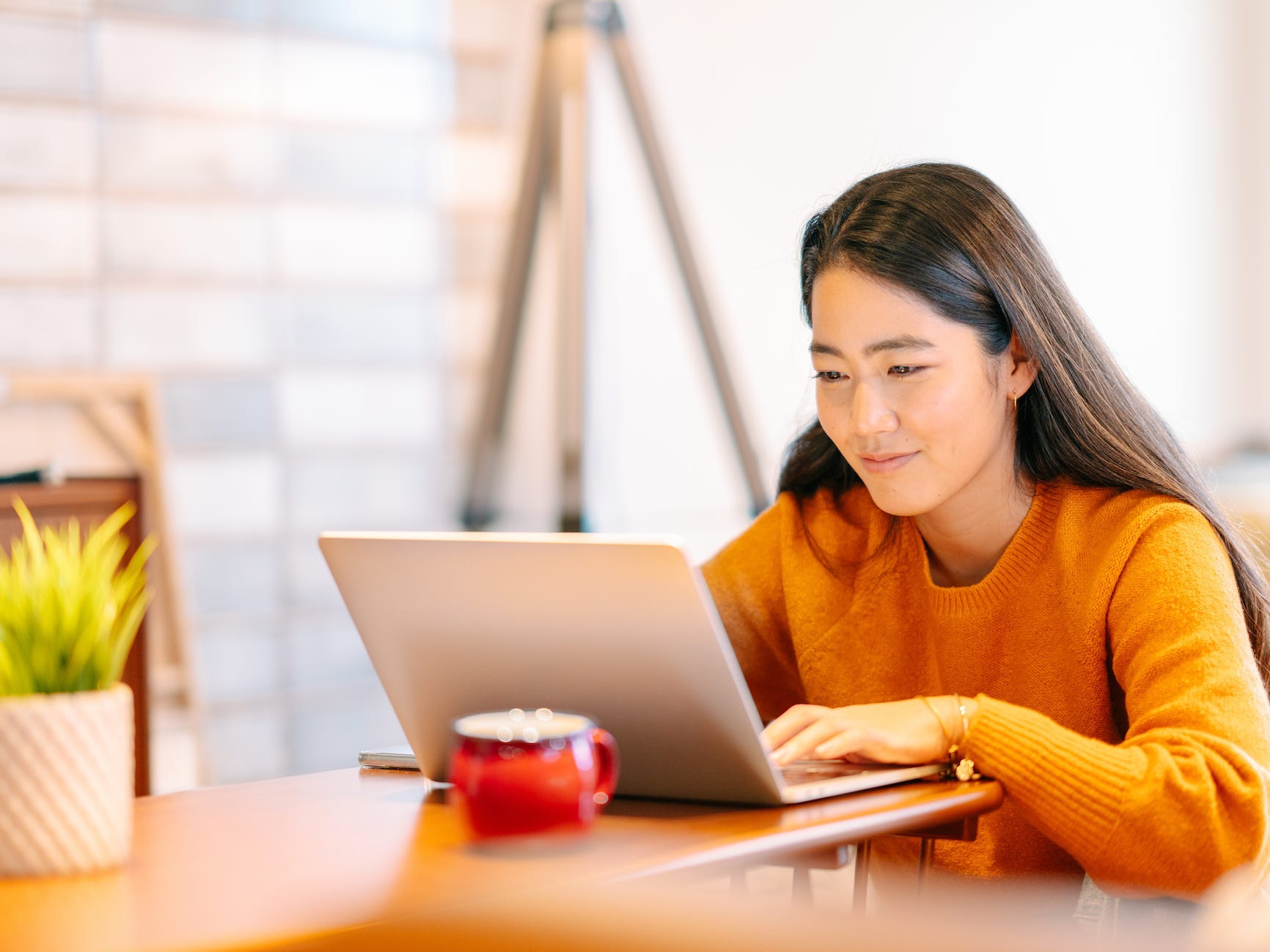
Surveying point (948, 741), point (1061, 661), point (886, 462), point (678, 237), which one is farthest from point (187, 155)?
point (948, 741)

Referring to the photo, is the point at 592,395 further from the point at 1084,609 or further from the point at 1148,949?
the point at 1148,949

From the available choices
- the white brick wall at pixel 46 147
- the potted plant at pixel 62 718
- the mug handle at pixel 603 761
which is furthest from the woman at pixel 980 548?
the white brick wall at pixel 46 147

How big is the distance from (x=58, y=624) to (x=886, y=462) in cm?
83

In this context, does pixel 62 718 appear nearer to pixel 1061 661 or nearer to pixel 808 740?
pixel 808 740

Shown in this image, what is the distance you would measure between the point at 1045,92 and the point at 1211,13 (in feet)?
2.65

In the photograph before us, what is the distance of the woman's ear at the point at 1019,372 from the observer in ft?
4.79

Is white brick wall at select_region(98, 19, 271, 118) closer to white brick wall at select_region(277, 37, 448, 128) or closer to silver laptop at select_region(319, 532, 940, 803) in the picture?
white brick wall at select_region(277, 37, 448, 128)

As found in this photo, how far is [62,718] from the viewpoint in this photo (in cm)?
79

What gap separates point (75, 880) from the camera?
0.80 m

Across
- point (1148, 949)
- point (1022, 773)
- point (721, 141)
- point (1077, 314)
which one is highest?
point (721, 141)

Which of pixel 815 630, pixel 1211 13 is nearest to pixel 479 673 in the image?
pixel 815 630

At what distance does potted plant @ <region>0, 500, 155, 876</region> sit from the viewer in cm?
79

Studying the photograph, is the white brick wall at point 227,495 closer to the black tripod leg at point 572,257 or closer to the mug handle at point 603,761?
the black tripod leg at point 572,257

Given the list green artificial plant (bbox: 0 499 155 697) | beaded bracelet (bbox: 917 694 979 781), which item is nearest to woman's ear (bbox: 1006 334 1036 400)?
beaded bracelet (bbox: 917 694 979 781)
